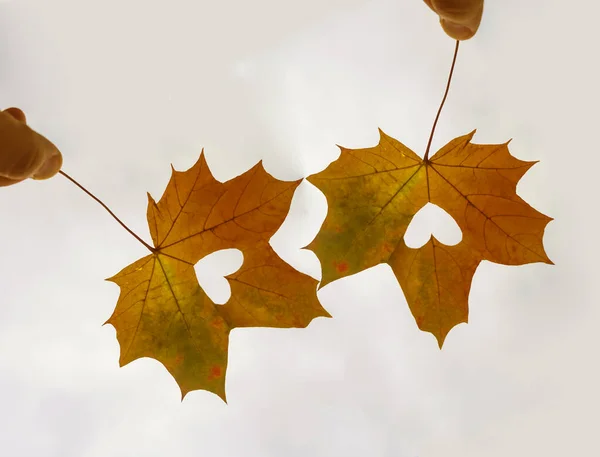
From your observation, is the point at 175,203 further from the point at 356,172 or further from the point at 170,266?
the point at 356,172

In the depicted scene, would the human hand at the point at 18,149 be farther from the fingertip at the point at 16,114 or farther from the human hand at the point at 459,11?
the human hand at the point at 459,11

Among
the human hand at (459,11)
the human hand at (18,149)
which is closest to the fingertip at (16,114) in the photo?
the human hand at (18,149)

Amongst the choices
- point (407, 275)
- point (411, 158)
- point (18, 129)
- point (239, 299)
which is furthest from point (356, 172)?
A: point (18, 129)

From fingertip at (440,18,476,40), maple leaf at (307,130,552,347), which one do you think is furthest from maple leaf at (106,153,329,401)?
fingertip at (440,18,476,40)

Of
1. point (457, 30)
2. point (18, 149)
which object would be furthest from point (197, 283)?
point (457, 30)

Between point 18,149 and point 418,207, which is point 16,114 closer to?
point 18,149

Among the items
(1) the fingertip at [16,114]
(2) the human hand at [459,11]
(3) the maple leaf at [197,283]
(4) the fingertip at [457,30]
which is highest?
(4) the fingertip at [457,30]
